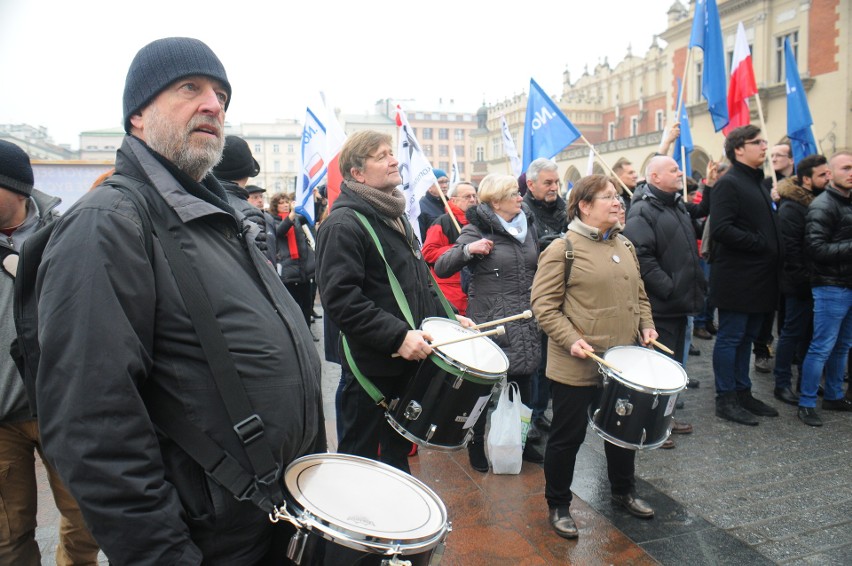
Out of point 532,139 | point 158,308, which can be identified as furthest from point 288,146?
point 158,308

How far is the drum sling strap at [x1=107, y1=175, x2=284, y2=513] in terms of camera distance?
1584 millimetres

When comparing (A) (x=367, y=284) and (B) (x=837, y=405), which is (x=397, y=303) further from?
(B) (x=837, y=405)

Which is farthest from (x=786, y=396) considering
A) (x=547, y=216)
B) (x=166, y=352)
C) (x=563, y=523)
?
(x=166, y=352)

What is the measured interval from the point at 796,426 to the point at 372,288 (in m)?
4.31

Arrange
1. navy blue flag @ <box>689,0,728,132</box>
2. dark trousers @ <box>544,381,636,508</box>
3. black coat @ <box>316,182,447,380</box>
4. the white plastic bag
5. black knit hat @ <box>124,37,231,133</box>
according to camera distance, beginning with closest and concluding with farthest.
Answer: black knit hat @ <box>124,37,231,133</box>
black coat @ <box>316,182,447,380</box>
dark trousers @ <box>544,381,636,508</box>
the white plastic bag
navy blue flag @ <box>689,0,728,132</box>

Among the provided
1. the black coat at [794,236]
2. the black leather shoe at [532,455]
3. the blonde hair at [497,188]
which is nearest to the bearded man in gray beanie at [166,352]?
the blonde hair at [497,188]

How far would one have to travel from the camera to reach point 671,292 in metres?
5.03

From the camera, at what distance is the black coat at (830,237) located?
5387 millimetres

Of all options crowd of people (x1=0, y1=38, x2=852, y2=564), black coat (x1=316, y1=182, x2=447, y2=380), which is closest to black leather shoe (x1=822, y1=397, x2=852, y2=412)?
crowd of people (x1=0, y1=38, x2=852, y2=564)

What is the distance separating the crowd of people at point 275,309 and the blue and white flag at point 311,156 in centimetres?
221

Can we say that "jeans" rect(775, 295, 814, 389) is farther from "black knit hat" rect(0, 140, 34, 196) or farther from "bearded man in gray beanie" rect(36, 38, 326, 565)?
"black knit hat" rect(0, 140, 34, 196)

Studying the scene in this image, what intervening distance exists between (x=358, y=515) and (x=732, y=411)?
486cm

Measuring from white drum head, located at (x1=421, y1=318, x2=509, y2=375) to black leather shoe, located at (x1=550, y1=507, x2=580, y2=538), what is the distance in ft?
3.70

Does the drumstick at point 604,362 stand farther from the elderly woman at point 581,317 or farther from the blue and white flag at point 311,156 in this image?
the blue and white flag at point 311,156
